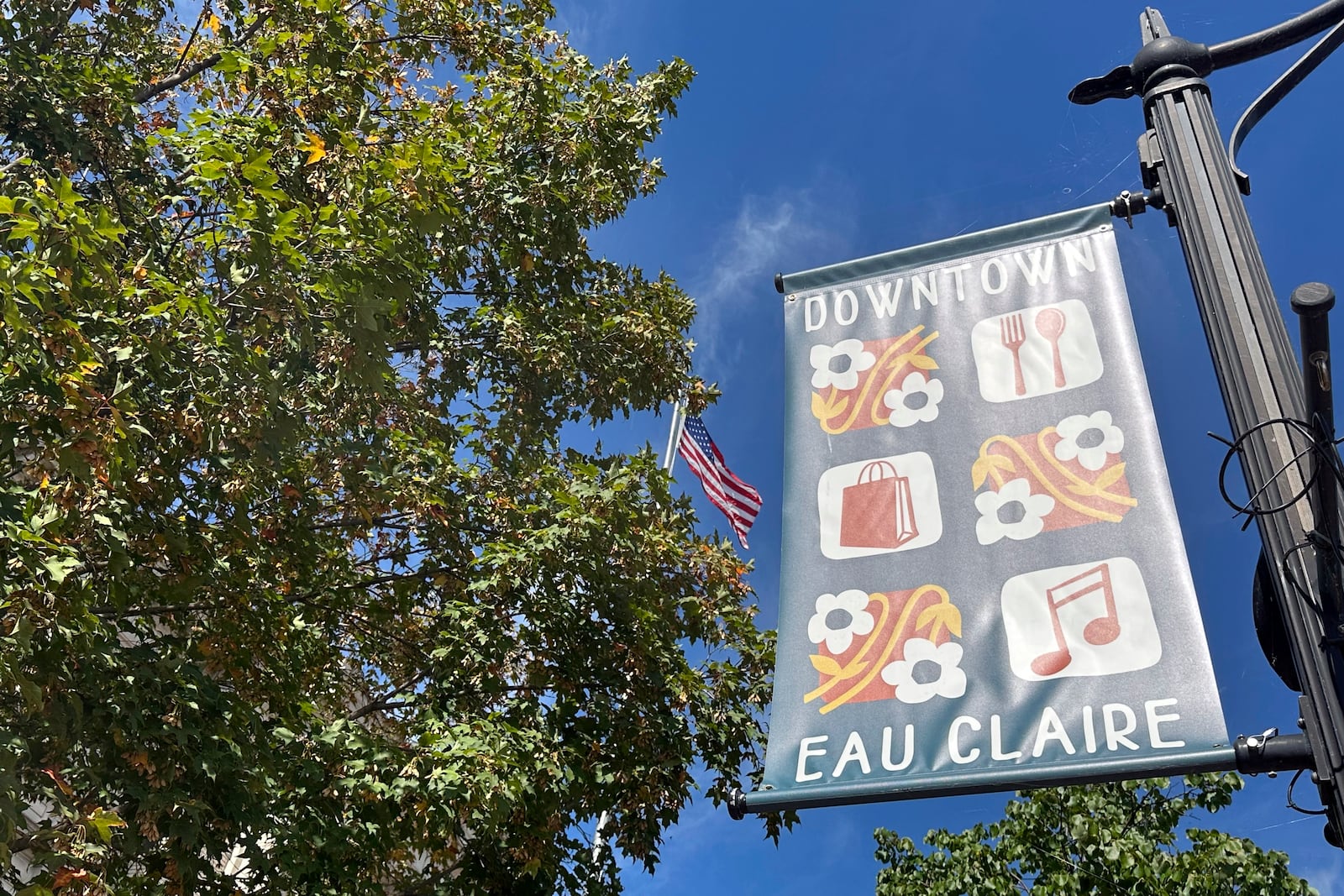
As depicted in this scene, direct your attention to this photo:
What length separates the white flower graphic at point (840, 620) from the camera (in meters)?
4.05

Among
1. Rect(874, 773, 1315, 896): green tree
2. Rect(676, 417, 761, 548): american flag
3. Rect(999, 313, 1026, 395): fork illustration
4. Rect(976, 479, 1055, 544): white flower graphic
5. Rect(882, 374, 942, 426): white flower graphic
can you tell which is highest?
Rect(676, 417, 761, 548): american flag

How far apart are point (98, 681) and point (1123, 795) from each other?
14523 mm

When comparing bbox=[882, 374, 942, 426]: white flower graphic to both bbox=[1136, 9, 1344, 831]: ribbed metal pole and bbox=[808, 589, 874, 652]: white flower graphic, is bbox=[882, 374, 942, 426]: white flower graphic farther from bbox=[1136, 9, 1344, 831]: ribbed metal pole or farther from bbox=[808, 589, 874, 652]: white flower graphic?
bbox=[1136, 9, 1344, 831]: ribbed metal pole

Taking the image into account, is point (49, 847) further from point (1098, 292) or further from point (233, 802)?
point (1098, 292)

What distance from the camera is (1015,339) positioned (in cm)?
458

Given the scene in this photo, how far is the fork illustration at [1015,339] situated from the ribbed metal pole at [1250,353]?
87 cm

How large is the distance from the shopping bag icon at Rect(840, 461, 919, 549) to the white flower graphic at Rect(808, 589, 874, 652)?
251mm

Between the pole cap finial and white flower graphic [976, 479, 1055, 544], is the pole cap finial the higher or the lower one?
the lower one

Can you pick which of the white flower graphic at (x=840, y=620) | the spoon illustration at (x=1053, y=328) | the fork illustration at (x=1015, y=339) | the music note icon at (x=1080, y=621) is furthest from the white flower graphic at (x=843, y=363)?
the music note icon at (x=1080, y=621)

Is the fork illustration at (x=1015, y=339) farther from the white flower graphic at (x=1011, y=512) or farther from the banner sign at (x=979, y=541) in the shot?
the white flower graphic at (x=1011, y=512)

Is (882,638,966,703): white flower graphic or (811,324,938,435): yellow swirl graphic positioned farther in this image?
(811,324,938,435): yellow swirl graphic

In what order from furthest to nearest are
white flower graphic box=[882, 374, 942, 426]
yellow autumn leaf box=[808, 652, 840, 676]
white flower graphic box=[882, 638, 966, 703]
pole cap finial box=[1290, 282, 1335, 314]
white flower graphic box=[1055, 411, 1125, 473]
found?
white flower graphic box=[882, 374, 942, 426]
white flower graphic box=[1055, 411, 1125, 473]
yellow autumn leaf box=[808, 652, 840, 676]
white flower graphic box=[882, 638, 966, 703]
pole cap finial box=[1290, 282, 1335, 314]

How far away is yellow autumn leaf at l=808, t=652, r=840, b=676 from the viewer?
4.02 m

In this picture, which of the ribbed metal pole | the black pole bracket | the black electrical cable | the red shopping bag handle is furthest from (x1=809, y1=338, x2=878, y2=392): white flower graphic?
the black pole bracket
